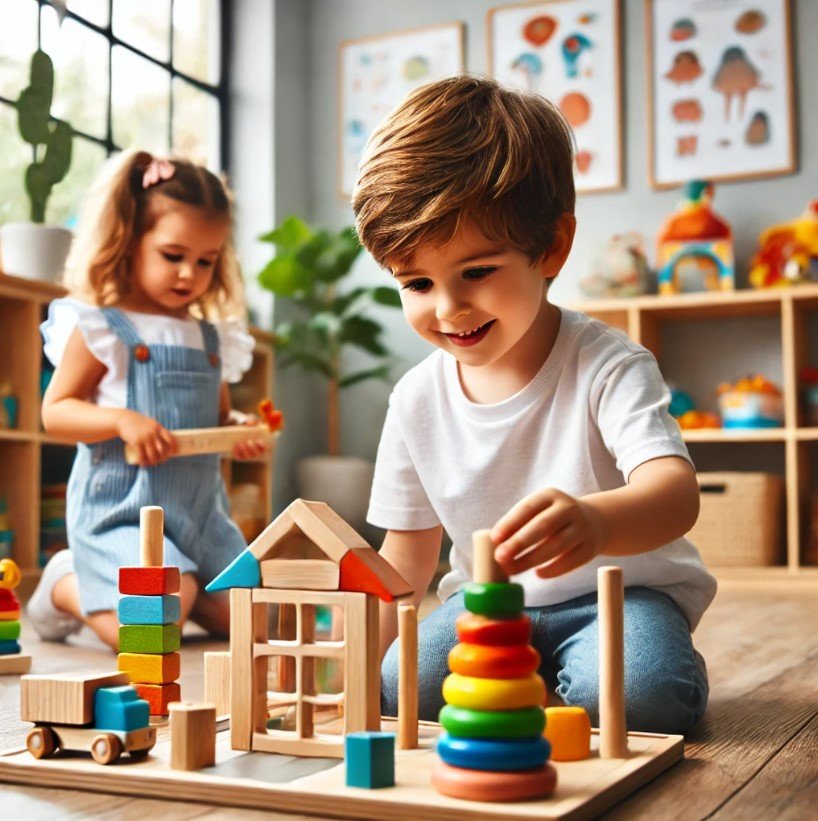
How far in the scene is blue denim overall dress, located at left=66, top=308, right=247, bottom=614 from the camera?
1746mm

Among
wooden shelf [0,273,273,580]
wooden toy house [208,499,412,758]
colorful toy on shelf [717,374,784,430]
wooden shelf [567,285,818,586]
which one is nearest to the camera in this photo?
wooden toy house [208,499,412,758]

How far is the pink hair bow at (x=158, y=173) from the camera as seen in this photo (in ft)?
6.05

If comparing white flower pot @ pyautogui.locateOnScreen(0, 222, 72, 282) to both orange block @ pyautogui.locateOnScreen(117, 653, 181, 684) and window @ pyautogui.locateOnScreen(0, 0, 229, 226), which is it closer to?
window @ pyautogui.locateOnScreen(0, 0, 229, 226)

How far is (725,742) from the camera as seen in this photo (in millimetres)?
983

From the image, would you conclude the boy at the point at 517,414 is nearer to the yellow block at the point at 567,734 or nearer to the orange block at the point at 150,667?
the yellow block at the point at 567,734

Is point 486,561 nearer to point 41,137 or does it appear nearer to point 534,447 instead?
point 534,447

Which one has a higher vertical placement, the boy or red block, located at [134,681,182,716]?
the boy

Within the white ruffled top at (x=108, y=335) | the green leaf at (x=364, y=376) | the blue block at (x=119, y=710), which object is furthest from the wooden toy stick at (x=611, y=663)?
the green leaf at (x=364, y=376)

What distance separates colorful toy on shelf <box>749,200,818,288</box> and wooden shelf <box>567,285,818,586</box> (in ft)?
0.21

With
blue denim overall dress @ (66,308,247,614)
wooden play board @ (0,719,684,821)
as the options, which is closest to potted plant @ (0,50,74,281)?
blue denim overall dress @ (66,308,247,614)

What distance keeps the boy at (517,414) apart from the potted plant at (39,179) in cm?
167

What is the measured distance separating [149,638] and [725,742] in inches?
19.4

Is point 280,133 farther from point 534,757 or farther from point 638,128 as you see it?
point 534,757

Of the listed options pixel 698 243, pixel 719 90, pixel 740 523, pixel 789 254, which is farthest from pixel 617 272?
pixel 740 523
